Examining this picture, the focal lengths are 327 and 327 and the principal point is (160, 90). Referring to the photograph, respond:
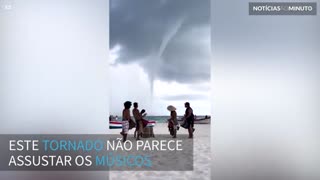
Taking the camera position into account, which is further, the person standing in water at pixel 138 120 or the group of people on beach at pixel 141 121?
the person standing in water at pixel 138 120

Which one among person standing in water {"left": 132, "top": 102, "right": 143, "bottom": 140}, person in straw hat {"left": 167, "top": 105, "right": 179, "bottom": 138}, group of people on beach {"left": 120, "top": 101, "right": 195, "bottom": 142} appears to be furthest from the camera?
person in straw hat {"left": 167, "top": 105, "right": 179, "bottom": 138}

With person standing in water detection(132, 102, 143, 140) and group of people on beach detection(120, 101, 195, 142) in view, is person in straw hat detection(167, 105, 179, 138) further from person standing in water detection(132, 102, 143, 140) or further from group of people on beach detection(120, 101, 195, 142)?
person standing in water detection(132, 102, 143, 140)

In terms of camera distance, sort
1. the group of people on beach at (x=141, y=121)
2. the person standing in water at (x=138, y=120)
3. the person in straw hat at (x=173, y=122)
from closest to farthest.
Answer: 1. the group of people on beach at (x=141, y=121)
2. the person standing in water at (x=138, y=120)
3. the person in straw hat at (x=173, y=122)

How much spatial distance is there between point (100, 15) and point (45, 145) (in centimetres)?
136

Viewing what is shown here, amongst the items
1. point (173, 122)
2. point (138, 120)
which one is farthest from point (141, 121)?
point (173, 122)

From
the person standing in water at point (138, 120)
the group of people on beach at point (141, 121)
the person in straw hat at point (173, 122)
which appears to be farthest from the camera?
the person in straw hat at point (173, 122)

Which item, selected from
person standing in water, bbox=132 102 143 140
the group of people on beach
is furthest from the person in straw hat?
person standing in water, bbox=132 102 143 140

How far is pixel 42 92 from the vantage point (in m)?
3.12

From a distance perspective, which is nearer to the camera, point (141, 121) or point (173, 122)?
point (141, 121)

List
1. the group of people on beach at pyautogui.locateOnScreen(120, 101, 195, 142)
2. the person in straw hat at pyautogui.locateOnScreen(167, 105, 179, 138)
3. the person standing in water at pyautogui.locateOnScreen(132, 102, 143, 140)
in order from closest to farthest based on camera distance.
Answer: the group of people on beach at pyautogui.locateOnScreen(120, 101, 195, 142) → the person standing in water at pyautogui.locateOnScreen(132, 102, 143, 140) → the person in straw hat at pyautogui.locateOnScreen(167, 105, 179, 138)

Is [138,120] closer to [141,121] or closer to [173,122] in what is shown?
[141,121]

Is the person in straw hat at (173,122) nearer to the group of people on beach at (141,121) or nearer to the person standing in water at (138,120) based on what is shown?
the group of people on beach at (141,121)

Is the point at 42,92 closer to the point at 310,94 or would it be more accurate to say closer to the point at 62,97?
the point at 62,97

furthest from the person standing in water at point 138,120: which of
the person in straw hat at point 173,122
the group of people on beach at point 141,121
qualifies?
the person in straw hat at point 173,122
